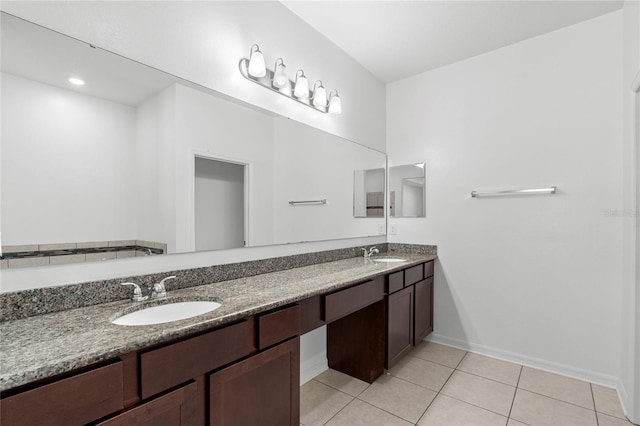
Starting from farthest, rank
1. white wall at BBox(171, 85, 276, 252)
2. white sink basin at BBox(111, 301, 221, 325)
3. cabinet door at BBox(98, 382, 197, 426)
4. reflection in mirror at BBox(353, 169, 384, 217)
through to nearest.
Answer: reflection in mirror at BBox(353, 169, 384, 217), white wall at BBox(171, 85, 276, 252), white sink basin at BBox(111, 301, 221, 325), cabinet door at BBox(98, 382, 197, 426)

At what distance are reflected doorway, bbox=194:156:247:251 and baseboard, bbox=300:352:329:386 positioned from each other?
108cm

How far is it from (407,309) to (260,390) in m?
1.54

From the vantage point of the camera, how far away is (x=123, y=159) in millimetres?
1401

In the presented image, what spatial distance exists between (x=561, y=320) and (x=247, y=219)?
248 cm

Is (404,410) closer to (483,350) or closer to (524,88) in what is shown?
(483,350)

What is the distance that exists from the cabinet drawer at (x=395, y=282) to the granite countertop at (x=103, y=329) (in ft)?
2.12

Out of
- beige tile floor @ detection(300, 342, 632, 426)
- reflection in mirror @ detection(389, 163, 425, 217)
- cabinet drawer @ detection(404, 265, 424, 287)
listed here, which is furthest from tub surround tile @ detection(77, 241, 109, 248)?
reflection in mirror @ detection(389, 163, 425, 217)

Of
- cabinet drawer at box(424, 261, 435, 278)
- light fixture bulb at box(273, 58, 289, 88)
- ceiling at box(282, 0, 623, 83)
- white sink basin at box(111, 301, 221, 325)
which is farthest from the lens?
cabinet drawer at box(424, 261, 435, 278)

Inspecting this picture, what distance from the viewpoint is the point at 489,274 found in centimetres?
274

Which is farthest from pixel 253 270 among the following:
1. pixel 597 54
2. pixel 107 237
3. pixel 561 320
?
pixel 597 54

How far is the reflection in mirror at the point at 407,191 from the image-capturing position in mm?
3100

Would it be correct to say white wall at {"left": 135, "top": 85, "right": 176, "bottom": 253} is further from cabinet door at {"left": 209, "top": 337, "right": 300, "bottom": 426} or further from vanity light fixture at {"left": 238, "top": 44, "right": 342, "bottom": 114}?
cabinet door at {"left": 209, "top": 337, "right": 300, "bottom": 426}

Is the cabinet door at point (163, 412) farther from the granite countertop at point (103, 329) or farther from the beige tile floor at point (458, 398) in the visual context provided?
the beige tile floor at point (458, 398)

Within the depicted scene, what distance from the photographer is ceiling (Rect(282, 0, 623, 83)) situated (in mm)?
2150
